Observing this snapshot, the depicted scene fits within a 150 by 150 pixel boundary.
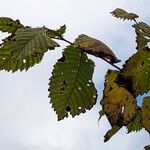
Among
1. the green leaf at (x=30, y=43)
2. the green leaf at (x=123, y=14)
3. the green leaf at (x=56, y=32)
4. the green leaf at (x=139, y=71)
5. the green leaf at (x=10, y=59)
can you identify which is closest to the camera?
the green leaf at (x=30, y=43)


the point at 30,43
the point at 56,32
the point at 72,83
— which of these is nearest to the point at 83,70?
the point at 72,83

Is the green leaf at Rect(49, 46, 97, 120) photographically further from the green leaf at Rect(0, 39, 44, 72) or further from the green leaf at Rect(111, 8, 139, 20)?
the green leaf at Rect(111, 8, 139, 20)

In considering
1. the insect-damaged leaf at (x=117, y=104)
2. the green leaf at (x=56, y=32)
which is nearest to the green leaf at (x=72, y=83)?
the green leaf at (x=56, y=32)

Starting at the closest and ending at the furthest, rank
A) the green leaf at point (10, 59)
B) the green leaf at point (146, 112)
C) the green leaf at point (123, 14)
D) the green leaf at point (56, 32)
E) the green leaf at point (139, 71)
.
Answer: the green leaf at point (139, 71)
the green leaf at point (146, 112)
the green leaf at point (56, 32)
the green leaf at point (10, 59)
the green leaf at point (123, 14)

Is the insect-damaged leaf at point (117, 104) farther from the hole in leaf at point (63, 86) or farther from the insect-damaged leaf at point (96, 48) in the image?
the hole in leaf at point (63, 86)

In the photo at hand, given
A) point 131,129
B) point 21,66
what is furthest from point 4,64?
point 131,129

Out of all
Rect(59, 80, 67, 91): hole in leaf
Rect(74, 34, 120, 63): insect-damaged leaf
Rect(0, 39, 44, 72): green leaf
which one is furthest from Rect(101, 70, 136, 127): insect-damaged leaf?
Rect(0, 39, 44, 72): green leaf

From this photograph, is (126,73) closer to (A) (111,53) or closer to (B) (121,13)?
(A) (111,53)
